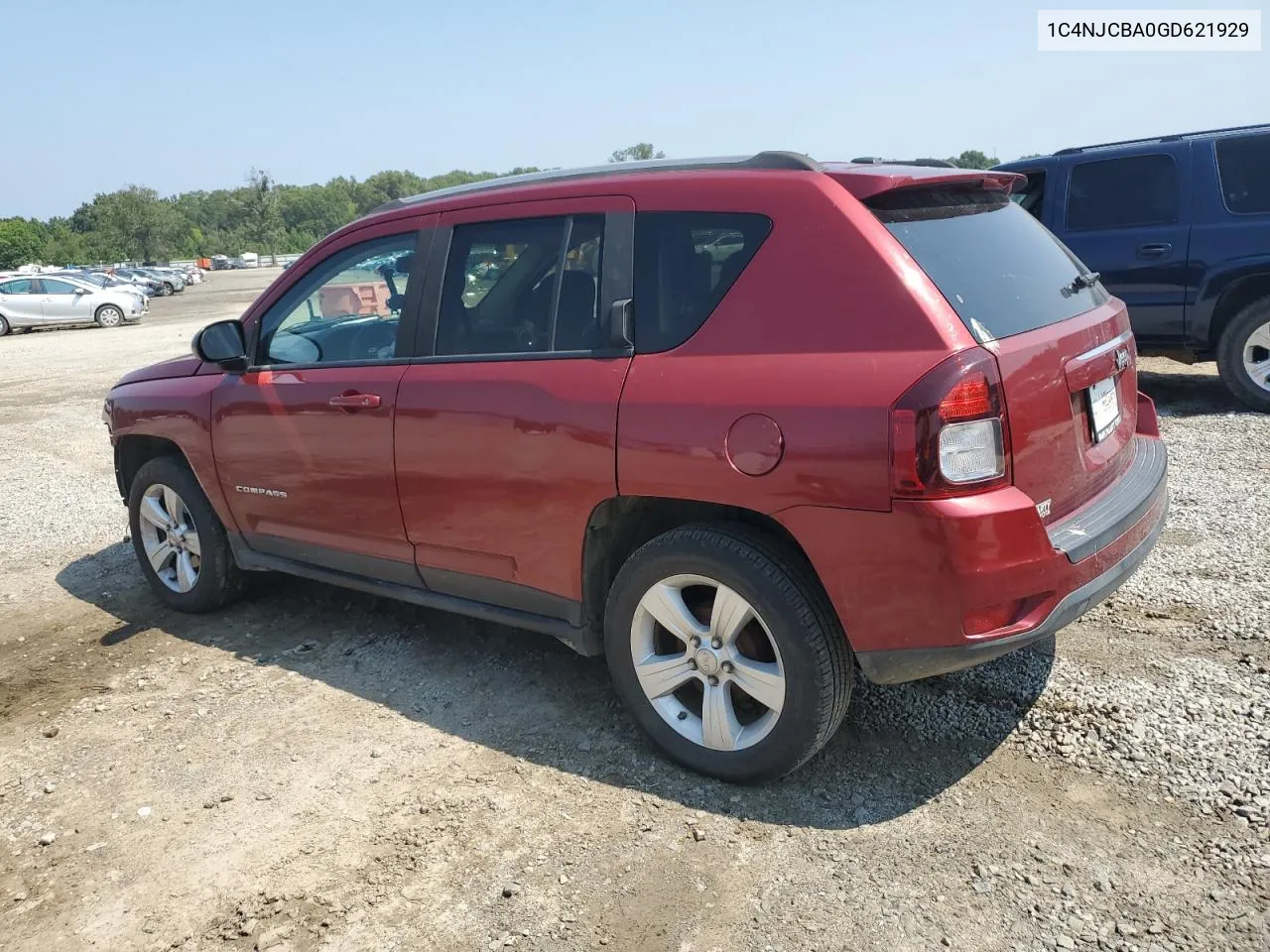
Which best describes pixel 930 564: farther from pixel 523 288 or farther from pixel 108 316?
pixel 108 316

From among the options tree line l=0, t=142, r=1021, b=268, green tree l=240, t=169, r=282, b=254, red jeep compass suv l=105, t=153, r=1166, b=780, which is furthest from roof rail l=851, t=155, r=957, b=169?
green tree l=240, t=169, r=282, b=254

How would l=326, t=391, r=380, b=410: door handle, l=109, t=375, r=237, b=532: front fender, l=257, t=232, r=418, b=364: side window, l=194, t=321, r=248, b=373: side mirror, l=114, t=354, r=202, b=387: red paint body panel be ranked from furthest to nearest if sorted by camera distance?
l=114, t=354, r=202, b=387: red paint body panel → l=109, t=375, r=237, b=532: front fender → l=194, t=321, r=248, b=373: side mirror → l=257, t=232, r=418, b=364: side window → l=326, t=391, r=380, b=410: door handle

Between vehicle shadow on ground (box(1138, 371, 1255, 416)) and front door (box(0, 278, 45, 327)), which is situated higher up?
front door (box(0, 278, 45, 327))

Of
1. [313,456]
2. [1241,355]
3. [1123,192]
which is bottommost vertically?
[1241,355]

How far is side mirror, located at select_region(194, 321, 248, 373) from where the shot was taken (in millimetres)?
4383

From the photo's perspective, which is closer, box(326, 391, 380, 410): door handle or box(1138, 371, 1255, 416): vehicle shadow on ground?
box(326, 391, 380, 410): door handle

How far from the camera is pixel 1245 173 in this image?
769 cm

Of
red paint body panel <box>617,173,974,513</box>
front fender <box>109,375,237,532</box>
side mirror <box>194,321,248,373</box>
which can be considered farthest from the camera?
front fender <box>109,375,237,532</box>

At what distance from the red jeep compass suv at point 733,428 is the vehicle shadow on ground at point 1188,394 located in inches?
196

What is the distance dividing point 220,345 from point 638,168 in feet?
6.92

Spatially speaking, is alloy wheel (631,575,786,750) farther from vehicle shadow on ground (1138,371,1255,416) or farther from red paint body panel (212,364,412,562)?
vehicle shadow on ground (1138,371,1255,416)

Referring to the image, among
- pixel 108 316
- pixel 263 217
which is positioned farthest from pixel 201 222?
Result: pixel 108 316

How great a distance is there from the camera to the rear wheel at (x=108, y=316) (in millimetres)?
29750

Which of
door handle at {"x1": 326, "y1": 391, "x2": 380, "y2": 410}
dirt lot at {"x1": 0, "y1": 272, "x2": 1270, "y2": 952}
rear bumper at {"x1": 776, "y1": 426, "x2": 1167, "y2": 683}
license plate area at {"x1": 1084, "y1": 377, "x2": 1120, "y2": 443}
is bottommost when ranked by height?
dirt lot at {"x1": 0, "y1": 272, "x2": 1270, "y2": 952}
